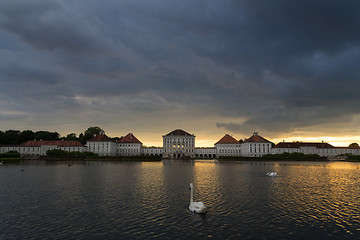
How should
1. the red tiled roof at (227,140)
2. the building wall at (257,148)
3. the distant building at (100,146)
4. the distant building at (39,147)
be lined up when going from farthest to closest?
the red tiled roof at (227,140) < the building wall at (257,148) < the distant building at (100,146) < the distant building at (39,147)

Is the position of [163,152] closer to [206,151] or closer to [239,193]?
[206,151]

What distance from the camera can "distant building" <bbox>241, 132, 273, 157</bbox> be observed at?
514ft

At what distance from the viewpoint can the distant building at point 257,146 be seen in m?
157

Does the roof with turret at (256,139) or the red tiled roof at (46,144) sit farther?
the roof with turret at (256,139)

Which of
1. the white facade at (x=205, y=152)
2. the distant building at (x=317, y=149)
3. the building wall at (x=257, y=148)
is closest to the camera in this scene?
the building wall at (x=257, y=148)

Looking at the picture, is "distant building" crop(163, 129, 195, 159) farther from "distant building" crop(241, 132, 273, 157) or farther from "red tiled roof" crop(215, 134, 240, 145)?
"distant building" crop(241, 132, 273, 157)

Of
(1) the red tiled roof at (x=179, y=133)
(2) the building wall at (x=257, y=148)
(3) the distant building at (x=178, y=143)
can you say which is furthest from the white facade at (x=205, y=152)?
(2) the building wall at (x=257, y=148)

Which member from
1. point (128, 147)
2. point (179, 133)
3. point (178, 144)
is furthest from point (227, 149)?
point (128, 147)

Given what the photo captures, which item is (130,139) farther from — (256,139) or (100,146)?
(256,139)

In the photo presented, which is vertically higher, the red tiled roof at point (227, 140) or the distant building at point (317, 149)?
the red tiled roof at point (227, 140)

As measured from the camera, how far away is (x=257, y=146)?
157375mm

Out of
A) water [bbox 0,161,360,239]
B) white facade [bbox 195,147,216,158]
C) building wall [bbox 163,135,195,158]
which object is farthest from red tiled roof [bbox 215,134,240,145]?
water [bbox 0,161,360,239]

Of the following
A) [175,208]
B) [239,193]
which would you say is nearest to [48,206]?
[175,208]

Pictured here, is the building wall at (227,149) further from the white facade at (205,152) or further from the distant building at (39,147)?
the distant building at (39,147)
